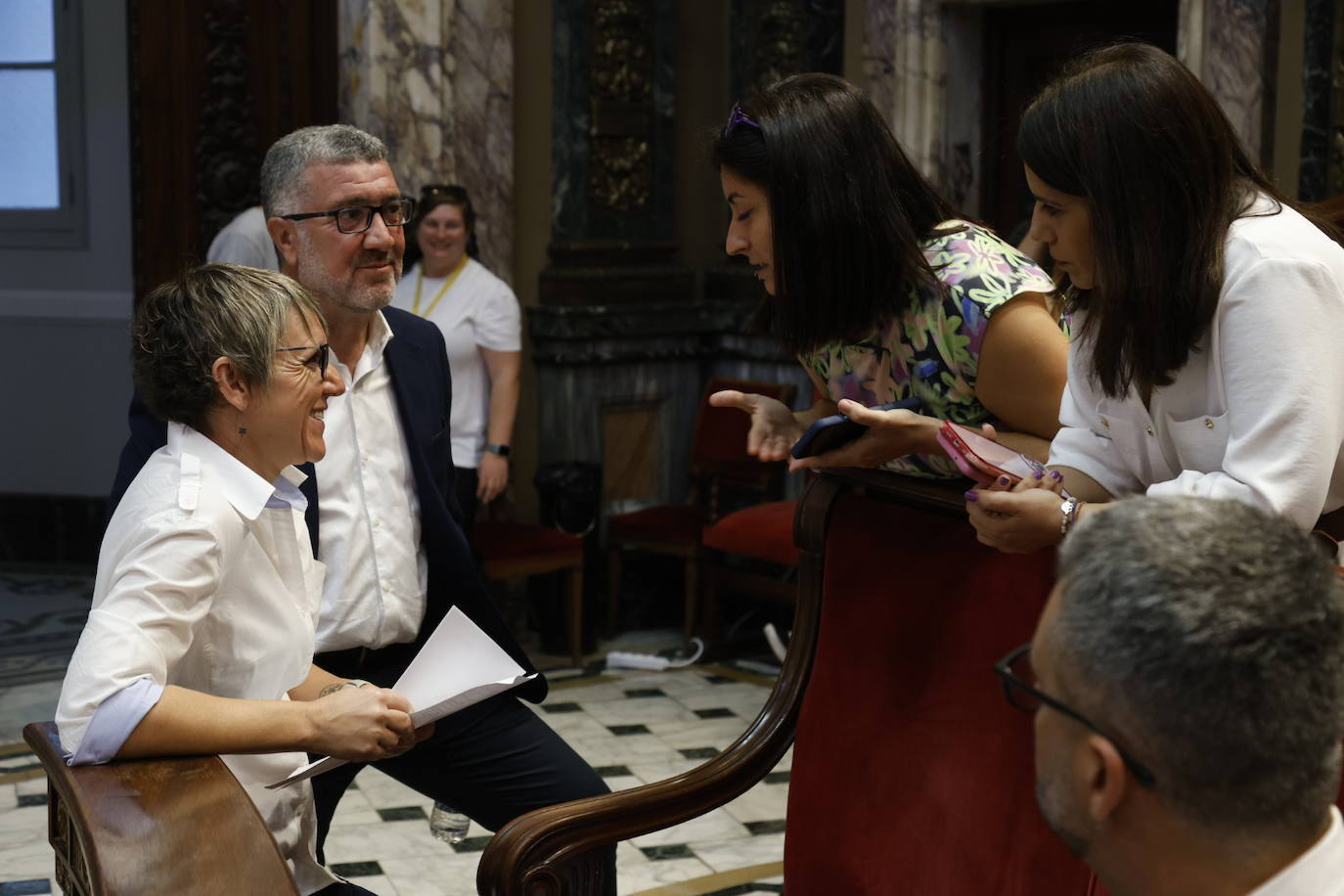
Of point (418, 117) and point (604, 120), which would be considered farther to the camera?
point (604, 120)

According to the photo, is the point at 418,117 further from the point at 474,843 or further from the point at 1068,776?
the point at 1068,776

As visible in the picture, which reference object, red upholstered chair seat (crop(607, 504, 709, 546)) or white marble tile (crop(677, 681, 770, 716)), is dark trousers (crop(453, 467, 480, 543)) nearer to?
red upholstered chair seat (crop(607, 504, 709, 546))

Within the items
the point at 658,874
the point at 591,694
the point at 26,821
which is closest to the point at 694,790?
the point at 658,874

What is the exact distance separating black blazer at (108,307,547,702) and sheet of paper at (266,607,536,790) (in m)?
0.68

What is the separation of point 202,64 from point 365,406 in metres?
4.03

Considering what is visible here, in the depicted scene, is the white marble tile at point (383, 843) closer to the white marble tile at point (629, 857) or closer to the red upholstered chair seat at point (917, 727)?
the white marble tile at point (629, 857)

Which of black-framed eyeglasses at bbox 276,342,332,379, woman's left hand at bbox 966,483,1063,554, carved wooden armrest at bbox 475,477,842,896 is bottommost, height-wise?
carved wooden armrest at bbox 475,477,842,896

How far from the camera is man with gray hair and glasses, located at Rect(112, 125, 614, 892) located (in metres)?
2.87

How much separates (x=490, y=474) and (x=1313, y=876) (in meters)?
5.03

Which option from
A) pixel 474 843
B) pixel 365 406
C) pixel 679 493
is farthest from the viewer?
pixel 679 493

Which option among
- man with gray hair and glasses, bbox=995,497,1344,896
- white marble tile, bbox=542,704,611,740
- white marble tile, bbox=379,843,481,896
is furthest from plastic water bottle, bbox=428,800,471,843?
man with gray hair and glasses, bbox=995,497,1344,896

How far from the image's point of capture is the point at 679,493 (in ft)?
24.6

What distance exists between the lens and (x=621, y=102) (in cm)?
702

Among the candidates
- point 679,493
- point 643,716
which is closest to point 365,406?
point 643,716
